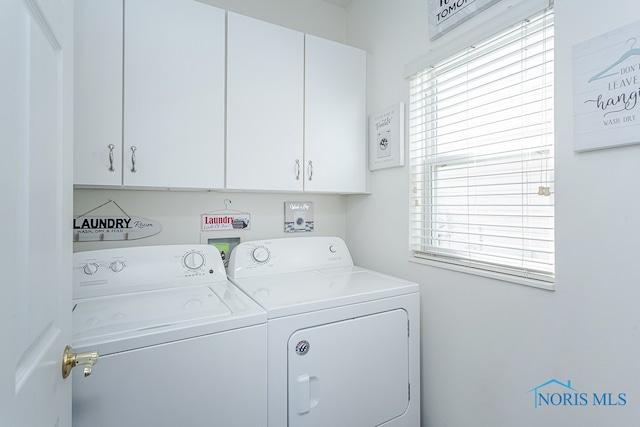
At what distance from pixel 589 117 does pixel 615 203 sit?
0.93ft

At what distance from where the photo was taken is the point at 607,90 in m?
0.93

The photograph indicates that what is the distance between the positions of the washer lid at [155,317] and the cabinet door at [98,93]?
0.52 meters

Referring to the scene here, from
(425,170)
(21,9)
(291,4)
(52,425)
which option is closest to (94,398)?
(52,425)

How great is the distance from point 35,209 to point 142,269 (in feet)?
3.11

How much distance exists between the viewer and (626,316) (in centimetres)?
91

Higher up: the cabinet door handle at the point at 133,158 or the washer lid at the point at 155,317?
the cabinet door handle at the point at 133,158

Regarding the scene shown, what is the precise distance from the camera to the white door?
458 mm

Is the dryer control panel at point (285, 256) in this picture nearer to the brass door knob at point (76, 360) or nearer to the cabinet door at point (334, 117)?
the cabinet door at point (334, 117)

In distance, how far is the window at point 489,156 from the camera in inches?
44.8

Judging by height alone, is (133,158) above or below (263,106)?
below

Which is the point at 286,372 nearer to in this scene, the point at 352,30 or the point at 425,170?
the point at 425,170

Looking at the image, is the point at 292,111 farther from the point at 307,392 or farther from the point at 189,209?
the point at 307,392

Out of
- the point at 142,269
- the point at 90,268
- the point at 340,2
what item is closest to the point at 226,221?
the point at 142,269

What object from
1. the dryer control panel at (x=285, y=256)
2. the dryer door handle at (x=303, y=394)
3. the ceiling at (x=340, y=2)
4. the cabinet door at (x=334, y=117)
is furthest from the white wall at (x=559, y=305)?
the dryer door handle at (x=303, y=394)
